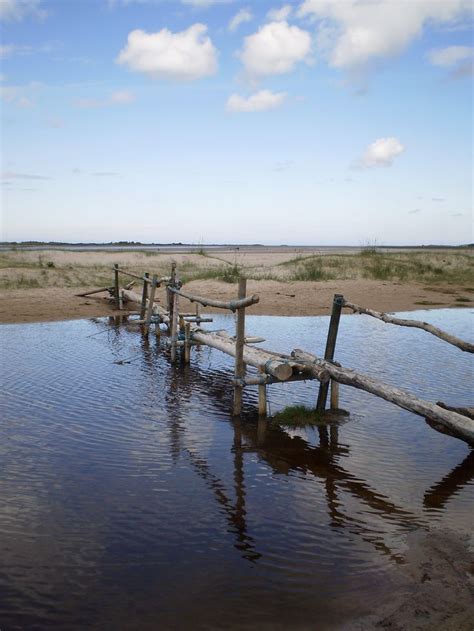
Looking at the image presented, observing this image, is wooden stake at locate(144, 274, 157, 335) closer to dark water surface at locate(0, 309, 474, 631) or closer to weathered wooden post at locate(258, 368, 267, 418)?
dark water surface at locate(0, 309, 474, 631)

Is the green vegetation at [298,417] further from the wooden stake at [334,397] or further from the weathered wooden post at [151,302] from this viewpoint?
the weathered wooden post at [151,302]

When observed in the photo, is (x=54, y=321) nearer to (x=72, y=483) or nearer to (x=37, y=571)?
(x=72, y=483)

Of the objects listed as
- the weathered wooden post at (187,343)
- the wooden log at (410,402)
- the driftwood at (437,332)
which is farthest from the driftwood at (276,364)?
the weathered wooden post at (187,343)

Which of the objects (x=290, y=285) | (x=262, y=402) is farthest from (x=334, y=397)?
(x=290, y=285)

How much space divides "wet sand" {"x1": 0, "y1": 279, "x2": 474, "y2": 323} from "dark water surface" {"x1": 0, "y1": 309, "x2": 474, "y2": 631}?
34.2ft

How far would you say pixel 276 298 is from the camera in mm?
25297

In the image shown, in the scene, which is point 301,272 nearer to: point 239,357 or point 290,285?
point 290,285

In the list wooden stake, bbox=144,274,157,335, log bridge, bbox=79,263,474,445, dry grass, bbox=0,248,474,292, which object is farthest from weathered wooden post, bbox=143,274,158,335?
dry grass, bbox=0,248,474,292

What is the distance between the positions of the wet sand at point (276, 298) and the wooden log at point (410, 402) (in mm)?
13473

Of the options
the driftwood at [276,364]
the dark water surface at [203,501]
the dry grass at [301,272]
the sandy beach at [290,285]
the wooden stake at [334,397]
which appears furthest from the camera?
the dry grass at [301,272]

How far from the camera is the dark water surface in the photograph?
451cm

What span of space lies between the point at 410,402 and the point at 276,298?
1811 cm

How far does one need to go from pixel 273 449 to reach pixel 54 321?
13.7 metres

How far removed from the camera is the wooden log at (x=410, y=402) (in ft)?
22.4
